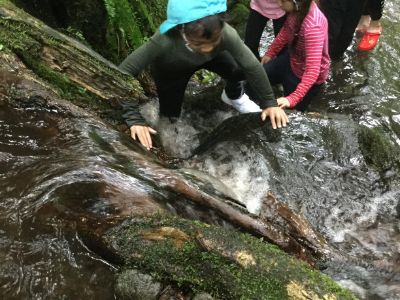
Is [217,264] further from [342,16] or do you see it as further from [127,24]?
[342,16]

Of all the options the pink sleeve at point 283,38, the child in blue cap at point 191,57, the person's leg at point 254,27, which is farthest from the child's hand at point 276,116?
the person's leg at point 254,27

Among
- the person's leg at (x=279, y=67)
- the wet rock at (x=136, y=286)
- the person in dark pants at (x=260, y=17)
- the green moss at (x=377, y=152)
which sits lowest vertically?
the wet rock at (x=136, y=286)

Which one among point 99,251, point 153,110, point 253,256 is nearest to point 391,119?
point 153,110

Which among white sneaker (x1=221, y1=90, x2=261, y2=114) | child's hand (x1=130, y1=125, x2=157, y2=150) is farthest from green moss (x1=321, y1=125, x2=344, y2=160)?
child's hand (x1=130, y1=125, x2=157, y2=150)

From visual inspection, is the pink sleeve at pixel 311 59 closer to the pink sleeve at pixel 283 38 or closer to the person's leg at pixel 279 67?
the pink sleeve at pixel 283 38

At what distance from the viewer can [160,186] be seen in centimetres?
300

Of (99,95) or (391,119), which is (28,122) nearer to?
(99,95)

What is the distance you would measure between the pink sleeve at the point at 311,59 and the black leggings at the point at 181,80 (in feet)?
2.16

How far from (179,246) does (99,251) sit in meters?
0.46

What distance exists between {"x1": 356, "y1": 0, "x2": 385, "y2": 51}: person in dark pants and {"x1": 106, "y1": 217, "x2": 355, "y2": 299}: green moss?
4.84m

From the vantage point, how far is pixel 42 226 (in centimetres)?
249

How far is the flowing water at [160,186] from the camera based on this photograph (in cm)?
238

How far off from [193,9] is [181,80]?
129 cm

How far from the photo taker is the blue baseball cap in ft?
10.7
